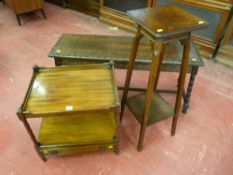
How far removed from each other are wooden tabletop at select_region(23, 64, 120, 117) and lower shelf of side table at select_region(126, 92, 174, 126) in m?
0.33

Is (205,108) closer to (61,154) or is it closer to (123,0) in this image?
(61,154)

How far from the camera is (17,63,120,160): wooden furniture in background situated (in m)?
1.05

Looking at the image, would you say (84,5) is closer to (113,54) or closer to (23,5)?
(23,5)

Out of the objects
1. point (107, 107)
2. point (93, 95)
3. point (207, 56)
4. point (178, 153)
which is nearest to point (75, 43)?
point (93, 95)

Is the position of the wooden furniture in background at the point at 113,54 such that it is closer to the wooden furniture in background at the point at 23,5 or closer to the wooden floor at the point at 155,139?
the wooden floor at the point at 155,139

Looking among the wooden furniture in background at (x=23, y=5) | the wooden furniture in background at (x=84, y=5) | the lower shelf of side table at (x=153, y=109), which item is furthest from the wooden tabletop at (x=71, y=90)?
the wooden furniture in background at (x=84, y=5)

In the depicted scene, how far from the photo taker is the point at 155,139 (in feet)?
4.92

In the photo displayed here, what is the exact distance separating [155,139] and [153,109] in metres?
0.24

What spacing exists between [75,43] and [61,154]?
2.78 feet

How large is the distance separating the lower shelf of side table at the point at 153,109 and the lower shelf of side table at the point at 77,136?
190 mm

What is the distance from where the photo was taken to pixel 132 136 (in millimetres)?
1516

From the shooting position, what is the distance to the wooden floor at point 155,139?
4.38 feet

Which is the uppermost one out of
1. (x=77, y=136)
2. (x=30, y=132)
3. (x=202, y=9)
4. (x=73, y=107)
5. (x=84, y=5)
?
(x=202, y=9)

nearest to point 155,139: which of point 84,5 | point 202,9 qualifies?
point 202,9
